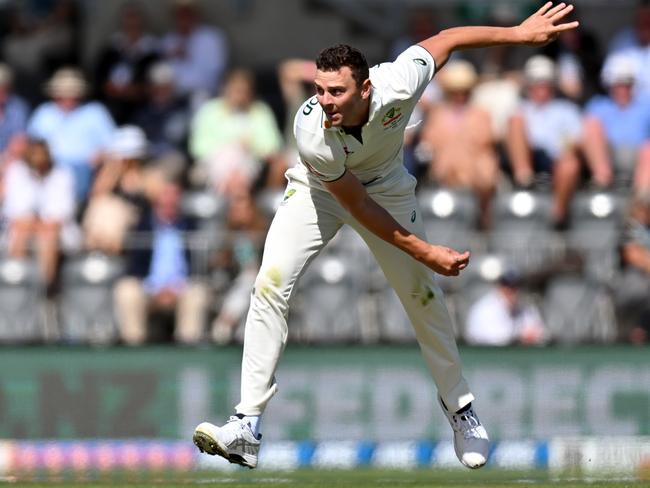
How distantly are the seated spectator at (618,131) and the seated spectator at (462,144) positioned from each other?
0.80 meters

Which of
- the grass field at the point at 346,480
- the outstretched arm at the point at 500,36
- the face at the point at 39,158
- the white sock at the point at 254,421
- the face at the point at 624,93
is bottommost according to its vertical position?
the grass field at the point at 346,480

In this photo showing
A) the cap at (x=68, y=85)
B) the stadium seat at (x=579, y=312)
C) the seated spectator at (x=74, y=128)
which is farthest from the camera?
the cap at (x=68, y=85)

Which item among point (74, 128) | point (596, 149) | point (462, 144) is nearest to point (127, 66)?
point (74, 128)

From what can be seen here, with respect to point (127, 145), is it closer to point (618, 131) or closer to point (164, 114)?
point (164, 114)

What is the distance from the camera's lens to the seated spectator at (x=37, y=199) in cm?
1194

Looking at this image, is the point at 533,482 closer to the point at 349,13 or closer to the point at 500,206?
the point at 500,206

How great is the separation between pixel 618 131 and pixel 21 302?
486 centimetres

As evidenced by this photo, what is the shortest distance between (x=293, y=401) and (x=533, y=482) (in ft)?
12.5

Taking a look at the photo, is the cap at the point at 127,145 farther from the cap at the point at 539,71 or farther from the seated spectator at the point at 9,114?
the cap at the point at 539,71

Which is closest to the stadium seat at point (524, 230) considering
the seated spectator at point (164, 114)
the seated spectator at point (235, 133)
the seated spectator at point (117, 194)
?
the seated spectator at point (235, 133)

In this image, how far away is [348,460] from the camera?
10.6 metres

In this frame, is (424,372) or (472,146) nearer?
(424,372)

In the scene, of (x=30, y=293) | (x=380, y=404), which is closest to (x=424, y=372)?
(x=380, y=404)

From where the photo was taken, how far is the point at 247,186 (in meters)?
12.1
